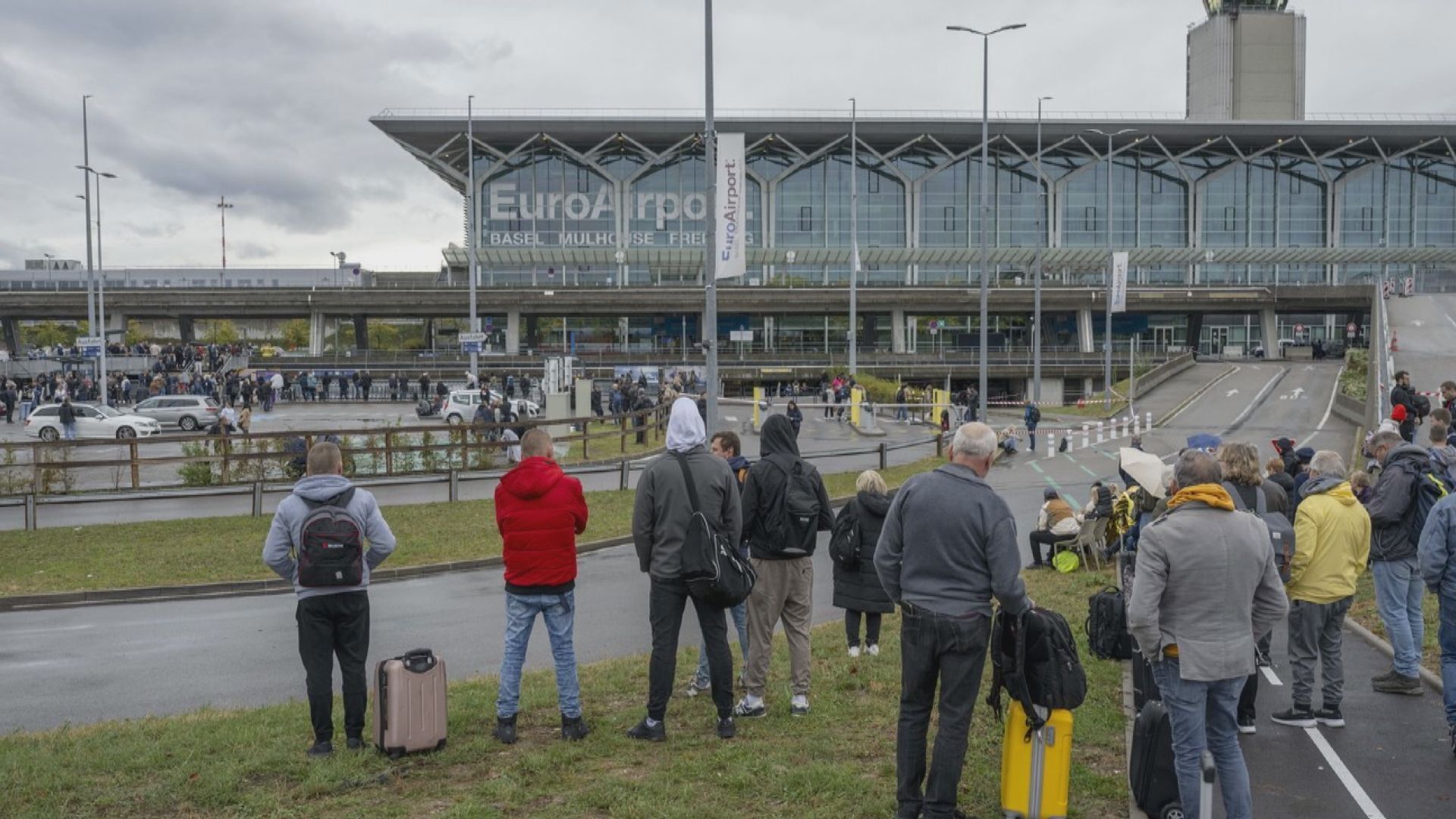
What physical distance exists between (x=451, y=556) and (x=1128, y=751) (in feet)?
36.7

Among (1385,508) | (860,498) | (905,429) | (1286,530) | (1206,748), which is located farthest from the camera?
(905,429)

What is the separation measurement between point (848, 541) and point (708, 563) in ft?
8.89

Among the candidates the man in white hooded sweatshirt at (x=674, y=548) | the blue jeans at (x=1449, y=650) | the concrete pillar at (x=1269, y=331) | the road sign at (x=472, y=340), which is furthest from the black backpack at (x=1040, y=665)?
the concrete pillar at (x=1269, y=331)

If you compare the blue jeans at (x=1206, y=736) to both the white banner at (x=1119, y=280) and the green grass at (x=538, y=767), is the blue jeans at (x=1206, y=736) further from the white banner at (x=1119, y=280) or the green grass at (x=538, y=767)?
the white banner at (x=1119, y=280)

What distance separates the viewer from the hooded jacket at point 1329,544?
738 centimetres

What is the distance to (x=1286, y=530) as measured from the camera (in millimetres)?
7312

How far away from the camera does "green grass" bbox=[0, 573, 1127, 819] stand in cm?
586

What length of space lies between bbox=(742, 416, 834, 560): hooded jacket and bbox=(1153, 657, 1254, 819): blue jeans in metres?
2.66

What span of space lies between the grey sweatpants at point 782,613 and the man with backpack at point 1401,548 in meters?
A: 3.89

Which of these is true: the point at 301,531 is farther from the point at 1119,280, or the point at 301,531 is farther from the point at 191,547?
the point at 1119,280

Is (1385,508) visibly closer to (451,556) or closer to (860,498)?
(860,498)

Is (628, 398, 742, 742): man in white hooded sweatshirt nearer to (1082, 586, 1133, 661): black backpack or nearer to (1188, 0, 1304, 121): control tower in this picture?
(1082, 586, 1133, 661): black backpack

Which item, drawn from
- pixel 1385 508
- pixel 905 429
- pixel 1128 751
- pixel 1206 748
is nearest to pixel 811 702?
pixel 1128 751

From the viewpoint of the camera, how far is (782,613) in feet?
25.1
